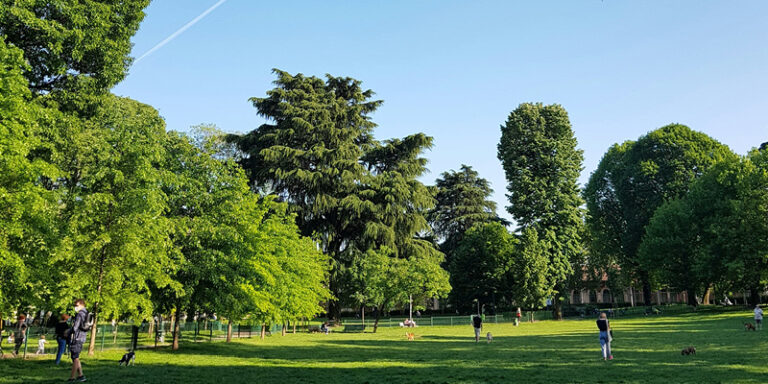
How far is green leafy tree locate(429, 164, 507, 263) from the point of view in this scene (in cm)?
6800

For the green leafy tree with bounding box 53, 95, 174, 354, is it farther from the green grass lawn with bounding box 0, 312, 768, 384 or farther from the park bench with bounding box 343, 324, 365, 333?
the park bench with bounding box 343, 324, 365, 333

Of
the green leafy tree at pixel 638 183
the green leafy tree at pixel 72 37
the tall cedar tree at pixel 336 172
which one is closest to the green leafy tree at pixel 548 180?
the green leafy tree at pixel 638 183

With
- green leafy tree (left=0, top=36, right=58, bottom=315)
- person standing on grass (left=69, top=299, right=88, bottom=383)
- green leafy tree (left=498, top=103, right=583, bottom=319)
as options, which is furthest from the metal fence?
person standing on grass (left=69, top=299, right=88, bottom=383)

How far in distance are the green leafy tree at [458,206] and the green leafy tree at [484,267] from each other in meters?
4.19

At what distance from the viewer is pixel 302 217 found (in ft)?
150

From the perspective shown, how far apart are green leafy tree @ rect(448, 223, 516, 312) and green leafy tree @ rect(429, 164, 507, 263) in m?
4.19

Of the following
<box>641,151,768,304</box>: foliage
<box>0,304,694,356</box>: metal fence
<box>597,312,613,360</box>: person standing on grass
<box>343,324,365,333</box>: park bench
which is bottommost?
<box>343,324,365,333</box>: park bench

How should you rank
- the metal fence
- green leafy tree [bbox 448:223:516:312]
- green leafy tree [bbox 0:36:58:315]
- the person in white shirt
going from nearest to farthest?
1. green leafy tree [bbox 0:36:58:315]
2. the person in white shirt
3. the metal fence
4. green leafy tree [bbox 448:223:516:312]

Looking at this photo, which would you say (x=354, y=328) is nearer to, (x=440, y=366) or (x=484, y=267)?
(x=484, y=267)

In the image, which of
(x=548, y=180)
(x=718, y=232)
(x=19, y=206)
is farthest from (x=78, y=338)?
(x=548, y=180)

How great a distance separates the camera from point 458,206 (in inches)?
2665

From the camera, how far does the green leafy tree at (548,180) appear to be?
2143 inches

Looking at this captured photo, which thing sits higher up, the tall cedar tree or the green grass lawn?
the tall cedar tree

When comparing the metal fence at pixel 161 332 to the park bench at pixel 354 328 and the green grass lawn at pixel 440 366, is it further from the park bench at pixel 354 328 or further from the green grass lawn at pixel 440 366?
the green grass lawn at pixel 440 366
